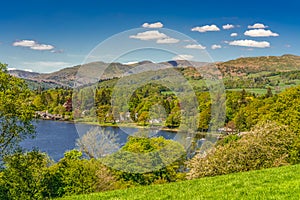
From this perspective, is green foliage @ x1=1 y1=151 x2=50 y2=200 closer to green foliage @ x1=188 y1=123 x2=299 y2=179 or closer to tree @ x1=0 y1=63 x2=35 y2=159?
tree @ x1=0 y1=63 x2=35 y2=159

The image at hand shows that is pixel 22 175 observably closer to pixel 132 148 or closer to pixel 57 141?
pixel 132 148

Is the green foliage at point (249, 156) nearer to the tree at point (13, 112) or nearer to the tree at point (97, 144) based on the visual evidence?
the tree at point (13, 112)

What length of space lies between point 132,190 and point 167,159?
95.7ft

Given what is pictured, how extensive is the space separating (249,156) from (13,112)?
17373mm

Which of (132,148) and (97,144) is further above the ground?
(97,144)

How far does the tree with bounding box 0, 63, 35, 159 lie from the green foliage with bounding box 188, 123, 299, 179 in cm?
1398

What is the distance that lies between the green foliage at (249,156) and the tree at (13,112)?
1398 centimetres

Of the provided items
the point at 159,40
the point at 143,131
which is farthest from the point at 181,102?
the point at 159,40

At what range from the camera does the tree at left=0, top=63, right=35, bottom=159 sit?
19.5 meters

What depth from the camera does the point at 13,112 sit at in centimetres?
1980

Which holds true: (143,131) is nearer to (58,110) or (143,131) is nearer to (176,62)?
(176,62)

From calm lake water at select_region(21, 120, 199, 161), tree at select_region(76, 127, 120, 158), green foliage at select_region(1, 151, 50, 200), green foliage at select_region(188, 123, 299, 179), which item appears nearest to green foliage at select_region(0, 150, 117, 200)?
green foliage at select_region(1, 151, 50, 200)

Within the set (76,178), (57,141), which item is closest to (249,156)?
(76,178)

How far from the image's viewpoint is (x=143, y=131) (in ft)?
120
